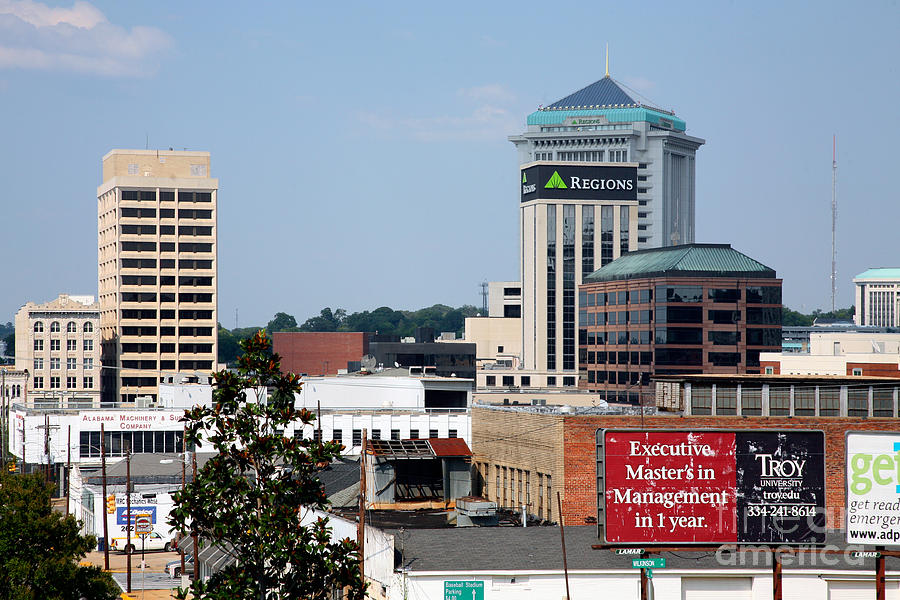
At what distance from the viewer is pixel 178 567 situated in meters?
85.9

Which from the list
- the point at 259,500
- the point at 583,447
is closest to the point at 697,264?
the point at 583,447

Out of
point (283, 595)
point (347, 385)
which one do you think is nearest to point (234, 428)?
point (283, 595)

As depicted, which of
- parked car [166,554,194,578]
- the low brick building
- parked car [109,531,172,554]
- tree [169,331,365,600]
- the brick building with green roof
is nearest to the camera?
tree [169,331,365,600]

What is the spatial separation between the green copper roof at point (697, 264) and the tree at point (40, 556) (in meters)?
131

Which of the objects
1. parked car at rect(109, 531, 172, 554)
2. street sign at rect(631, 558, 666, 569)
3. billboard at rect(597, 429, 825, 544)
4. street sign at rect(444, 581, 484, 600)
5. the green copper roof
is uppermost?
the green copper roof

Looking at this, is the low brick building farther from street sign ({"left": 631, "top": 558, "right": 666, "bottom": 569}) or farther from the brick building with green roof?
the brick building with green roof

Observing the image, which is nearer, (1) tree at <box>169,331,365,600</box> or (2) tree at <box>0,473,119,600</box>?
(1) tree at <box>169,331,365,600</box>

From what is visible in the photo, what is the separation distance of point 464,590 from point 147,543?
5806 cm

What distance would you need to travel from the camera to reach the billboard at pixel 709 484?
142 ft

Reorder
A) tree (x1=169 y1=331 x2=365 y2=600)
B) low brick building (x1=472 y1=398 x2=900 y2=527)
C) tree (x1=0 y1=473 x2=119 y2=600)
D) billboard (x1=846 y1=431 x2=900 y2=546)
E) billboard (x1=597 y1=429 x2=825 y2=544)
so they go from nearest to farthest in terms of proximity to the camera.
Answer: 1. tree (x1=169 y1=331 x2=365 y2=600)
2. billboard (x1=846 y1=431 x2=900 y2=546)
3. billboard (x1=597 y1=429 x2=825 y2=544)
4. tree (x1=0 y1=473 x2=119 y2=600)
5. low brick building (x1=472 y1=398 x2=900 y2=527)

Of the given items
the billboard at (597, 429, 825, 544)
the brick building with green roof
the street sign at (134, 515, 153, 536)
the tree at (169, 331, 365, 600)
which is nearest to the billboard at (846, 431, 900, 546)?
the billboard at (597, 429, 825, 544)

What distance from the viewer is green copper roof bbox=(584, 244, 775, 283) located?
17750 centimetres

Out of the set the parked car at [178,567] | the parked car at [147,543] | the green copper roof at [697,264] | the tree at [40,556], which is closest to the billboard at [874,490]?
the tree at [40,556]

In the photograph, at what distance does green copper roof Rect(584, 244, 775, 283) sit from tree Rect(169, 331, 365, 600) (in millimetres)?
145210
